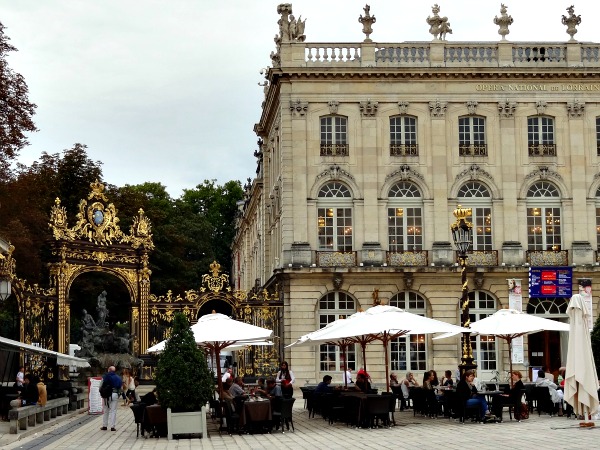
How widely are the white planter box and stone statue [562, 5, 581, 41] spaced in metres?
30.1

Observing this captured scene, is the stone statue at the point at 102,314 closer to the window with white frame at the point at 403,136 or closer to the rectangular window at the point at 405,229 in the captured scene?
the rectangular window at the point at 405,229

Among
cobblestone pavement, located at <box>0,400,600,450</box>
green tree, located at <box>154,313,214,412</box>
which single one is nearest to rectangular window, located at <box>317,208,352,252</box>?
cobblestone pavement, located at <box>0,400,600,450</box>

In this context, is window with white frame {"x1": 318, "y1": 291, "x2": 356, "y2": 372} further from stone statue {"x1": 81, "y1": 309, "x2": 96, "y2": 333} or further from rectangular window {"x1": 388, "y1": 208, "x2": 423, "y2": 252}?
stone statue {"x1": 81, "y1": 309, "x2": 96, "y2": 333}

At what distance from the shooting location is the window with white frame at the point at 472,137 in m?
47.0

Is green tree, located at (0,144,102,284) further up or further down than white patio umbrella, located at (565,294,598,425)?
further up

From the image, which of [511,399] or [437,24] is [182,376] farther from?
[437,24]

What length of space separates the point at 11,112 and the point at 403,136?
16.2 m

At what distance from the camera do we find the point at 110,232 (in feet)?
123

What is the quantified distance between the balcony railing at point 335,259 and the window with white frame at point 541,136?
901cm

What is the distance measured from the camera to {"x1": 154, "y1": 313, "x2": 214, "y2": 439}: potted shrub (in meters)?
23.9

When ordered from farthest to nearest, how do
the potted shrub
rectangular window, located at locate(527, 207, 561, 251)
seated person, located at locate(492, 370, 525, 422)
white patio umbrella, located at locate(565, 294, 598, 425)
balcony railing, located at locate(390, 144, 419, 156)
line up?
rectangular window, located at locate(527, 207, 561, 251) < balcony railing, located at locate(390, 144, 419, 156) < seated person, located at locate(492, 370, 525, 422) < the potted shrub < white patio umbrella, located at locate(565, 294, 598, 425)

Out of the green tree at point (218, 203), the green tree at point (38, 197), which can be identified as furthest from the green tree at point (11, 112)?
the green tree at point (218, 203)

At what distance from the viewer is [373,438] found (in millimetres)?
22516

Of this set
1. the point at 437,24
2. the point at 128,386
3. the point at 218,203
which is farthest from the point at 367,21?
the point at 218,203
